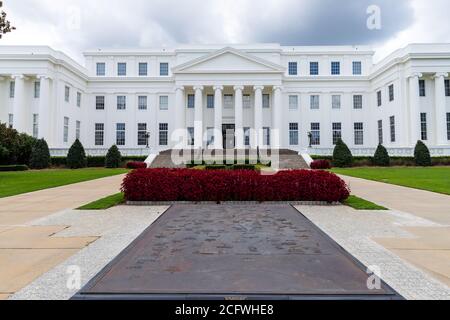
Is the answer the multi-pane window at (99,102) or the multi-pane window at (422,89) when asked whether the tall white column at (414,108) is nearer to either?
the multi-pane window at (422,89)

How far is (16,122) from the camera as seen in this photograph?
36.5 metres

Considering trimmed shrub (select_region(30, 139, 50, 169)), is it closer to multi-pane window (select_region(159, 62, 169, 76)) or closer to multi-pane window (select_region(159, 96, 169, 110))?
multi-pane window (select_region(159, 96, 169, 110))

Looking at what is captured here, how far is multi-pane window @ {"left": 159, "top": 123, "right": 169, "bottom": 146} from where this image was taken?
1740 inches

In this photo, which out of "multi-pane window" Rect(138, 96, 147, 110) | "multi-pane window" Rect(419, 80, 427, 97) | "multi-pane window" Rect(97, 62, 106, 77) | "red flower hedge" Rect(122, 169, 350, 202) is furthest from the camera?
"multi-pane window" Rect(97, 62, 106, 77)

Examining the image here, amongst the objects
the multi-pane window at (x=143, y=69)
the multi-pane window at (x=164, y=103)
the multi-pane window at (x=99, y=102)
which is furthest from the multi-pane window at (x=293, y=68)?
the multi-pane window at (x=99, y=102)

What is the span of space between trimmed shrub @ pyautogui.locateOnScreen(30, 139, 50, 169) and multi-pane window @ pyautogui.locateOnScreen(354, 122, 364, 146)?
124 ft

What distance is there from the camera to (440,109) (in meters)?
35.7

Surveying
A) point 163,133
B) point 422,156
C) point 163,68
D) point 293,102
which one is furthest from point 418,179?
point 163,68

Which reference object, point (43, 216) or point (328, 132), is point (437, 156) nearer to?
point (328, 132)

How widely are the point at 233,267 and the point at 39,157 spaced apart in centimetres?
3253

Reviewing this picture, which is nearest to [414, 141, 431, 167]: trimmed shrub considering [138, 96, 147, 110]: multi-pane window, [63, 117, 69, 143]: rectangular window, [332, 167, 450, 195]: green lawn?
[332, 167, 450, 195]: green lawn

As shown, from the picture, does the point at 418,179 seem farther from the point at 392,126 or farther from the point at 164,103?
the point at 164,103

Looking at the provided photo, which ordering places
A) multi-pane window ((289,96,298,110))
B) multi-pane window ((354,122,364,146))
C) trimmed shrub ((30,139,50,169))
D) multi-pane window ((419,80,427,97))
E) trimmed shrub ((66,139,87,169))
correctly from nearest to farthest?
trimmed shrub ((30,139,50,169)) < trimmed shrub ((66,139,87,169)) < multi-pane window ((419,80,427,97)) < multi-pane window ((354,122,364,146)) < multi-pane window ((289,96,298,110))

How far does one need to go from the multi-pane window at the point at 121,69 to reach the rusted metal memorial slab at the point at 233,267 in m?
46.2
